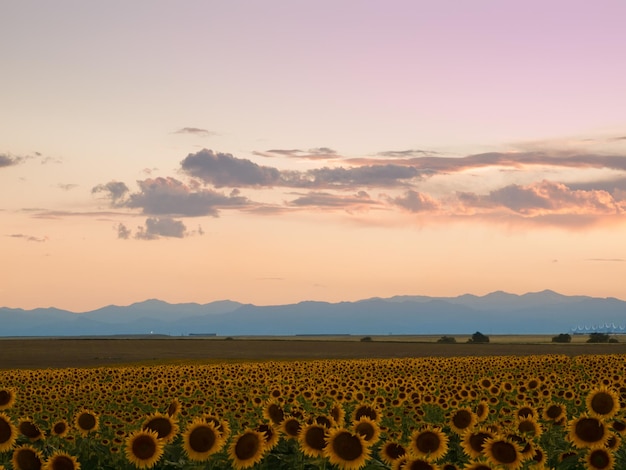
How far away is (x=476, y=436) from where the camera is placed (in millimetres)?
11195

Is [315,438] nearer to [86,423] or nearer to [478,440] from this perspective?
[478,440]

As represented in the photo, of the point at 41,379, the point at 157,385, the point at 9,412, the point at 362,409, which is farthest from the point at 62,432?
the point at 41,379

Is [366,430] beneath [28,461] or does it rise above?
above

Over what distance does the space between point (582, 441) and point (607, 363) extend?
2714 centimetres

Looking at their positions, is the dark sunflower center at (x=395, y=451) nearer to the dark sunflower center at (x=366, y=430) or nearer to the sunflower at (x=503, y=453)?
the dark sunflower center at (x=366, y=430)

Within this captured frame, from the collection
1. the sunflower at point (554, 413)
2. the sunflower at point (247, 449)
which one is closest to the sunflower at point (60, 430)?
the sunflower at point (247, 449)

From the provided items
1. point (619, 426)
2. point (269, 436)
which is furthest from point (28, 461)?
point (619, 426)

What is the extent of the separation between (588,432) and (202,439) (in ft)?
15.8

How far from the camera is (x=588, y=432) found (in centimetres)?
1156

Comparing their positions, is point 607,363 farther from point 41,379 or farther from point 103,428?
point 103,428

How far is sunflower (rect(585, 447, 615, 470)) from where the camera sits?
10234 millimetres

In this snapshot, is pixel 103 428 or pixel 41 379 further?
pixel 41 379

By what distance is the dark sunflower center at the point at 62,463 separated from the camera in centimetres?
1006

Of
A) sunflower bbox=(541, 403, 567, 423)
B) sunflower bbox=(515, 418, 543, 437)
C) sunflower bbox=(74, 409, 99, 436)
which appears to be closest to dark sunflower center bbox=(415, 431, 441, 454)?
sunflower bbox=(515, 418, 543, 437)
